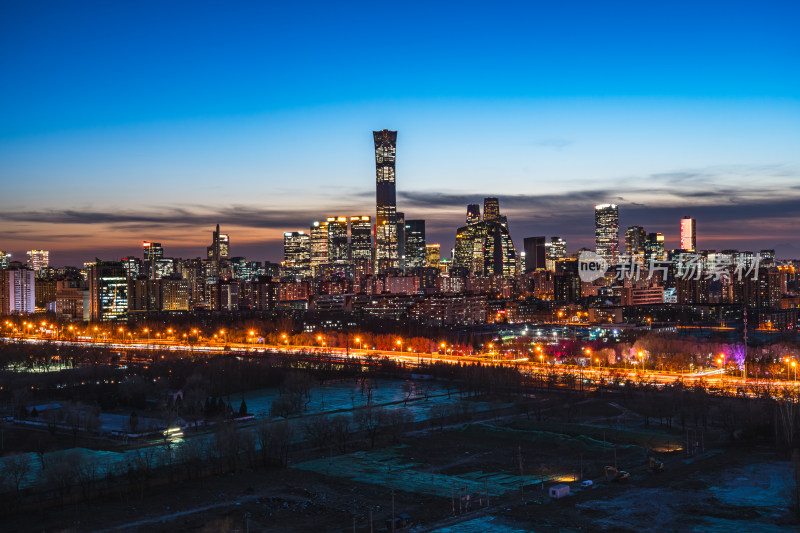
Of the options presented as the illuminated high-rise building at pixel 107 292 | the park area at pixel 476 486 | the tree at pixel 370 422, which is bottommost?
the park area at pixel 476 486

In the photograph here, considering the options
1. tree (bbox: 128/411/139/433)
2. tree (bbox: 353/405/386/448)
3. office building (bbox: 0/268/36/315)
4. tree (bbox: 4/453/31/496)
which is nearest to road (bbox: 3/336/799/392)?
tree (bbox: 353/405/386/448)

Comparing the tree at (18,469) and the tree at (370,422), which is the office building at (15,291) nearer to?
the tree at (370,422)

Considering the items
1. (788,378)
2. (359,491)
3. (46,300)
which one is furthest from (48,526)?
(46,300)

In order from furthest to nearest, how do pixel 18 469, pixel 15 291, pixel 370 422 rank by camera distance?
1. pixel 15 291
2. pixel 370 422
3. pixel 18 469

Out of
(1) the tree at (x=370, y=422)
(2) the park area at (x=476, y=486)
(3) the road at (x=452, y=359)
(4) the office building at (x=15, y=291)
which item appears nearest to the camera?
(2) the park area at (x=476, y=486)

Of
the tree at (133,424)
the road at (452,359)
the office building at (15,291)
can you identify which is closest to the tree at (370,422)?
the tree at (133,424)

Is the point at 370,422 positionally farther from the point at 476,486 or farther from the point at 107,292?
the point at 107,292

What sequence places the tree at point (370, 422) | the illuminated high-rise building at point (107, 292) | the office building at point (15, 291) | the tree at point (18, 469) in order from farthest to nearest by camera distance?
the office building at point (15, 291) < the illuminated high-rise building at point (107, 292) < the tree at point (370, 422) < the tree at point (18, 469)

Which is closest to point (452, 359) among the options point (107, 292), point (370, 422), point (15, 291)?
point (370, 422)

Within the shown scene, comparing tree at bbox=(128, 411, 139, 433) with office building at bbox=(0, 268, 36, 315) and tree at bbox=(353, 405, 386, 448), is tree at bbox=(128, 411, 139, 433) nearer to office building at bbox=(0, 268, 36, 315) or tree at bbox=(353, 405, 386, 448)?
tree at bbox=(353, 405, 386, 448)
